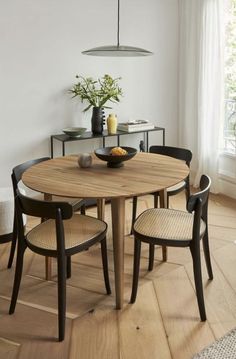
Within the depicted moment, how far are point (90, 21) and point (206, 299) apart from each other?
307 cm

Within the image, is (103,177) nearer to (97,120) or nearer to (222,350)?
(222,350)

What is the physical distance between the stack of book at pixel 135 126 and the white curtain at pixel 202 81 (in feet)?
1.90

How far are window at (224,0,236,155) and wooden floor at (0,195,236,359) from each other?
1.77 metres

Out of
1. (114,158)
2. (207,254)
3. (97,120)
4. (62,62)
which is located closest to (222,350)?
(207,254)

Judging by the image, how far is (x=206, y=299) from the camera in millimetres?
2479

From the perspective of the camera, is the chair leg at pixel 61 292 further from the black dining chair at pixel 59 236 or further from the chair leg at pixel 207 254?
the chair leg at pixel 207 254

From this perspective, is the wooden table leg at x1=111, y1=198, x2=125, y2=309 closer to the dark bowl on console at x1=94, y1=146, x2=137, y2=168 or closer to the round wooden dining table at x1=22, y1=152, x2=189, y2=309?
the round wooden dining table at x1=22, y1=152, x2=189, y2=309

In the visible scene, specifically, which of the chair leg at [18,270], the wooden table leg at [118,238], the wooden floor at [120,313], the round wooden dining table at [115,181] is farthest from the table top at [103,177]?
the wooden floor at [120,313]

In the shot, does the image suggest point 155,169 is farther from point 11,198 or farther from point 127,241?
point 11,198

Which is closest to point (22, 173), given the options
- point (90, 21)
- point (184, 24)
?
point (90, 21)

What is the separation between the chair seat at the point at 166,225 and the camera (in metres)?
2.29

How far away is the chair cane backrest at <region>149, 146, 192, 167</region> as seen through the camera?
3.19 metres

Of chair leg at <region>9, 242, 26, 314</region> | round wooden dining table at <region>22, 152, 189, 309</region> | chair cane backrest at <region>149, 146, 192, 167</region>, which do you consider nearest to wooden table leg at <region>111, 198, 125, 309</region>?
round wooden dining table at <region>22, 152, 189, 309</region>

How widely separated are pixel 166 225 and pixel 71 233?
0.56 m
